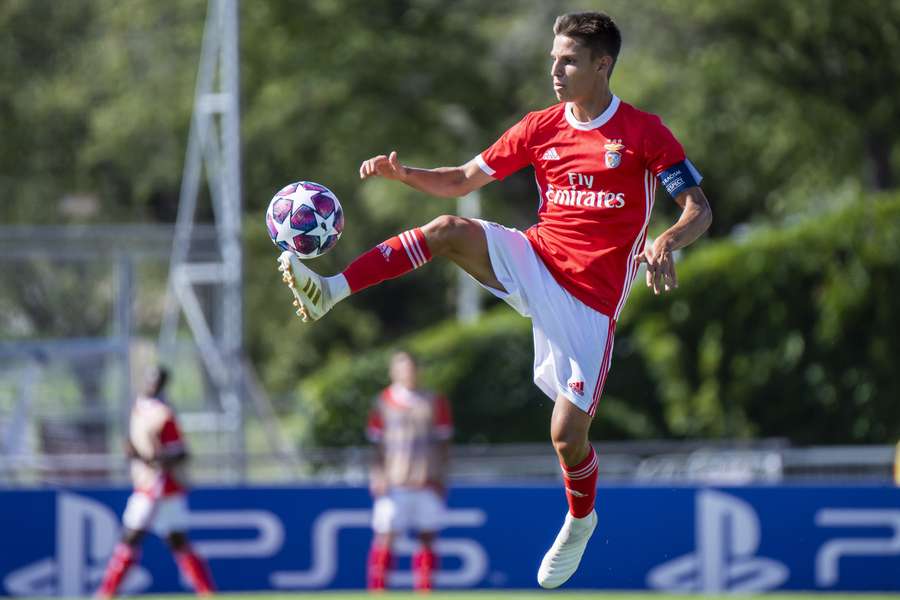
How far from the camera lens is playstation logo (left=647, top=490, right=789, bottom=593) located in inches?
563

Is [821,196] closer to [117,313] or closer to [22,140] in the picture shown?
[117,313]

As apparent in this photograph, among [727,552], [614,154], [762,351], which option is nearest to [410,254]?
[614,154]

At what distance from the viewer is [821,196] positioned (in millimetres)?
26281

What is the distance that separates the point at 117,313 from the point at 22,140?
1900 cm

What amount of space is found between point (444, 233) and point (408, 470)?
A: 7673mm

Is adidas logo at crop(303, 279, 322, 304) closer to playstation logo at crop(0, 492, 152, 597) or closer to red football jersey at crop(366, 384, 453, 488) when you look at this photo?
red football jersey at crop(366, 384, 453, 488)

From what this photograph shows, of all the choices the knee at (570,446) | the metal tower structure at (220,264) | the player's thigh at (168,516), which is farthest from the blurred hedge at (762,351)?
the knee at (570,446)

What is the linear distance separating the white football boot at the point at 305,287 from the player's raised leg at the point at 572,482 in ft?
4.23

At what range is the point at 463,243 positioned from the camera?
7.35 metres

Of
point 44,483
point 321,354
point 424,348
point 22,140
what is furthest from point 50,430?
point 321,354

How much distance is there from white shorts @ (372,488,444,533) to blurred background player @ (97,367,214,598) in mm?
1721

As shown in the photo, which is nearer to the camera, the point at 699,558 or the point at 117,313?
the point at 699,558

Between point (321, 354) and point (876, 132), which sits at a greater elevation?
point (876, 132)

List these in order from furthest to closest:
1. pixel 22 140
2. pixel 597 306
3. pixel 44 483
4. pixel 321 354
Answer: pixel 321 354, pixel 22 140, pixel 44 483, pixel 597 306
